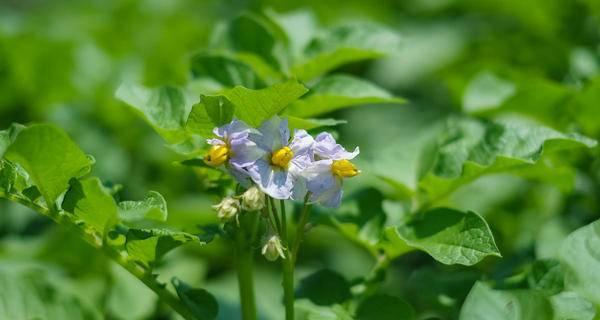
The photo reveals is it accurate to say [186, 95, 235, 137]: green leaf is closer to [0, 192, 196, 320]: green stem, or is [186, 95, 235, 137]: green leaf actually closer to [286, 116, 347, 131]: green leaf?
[286, 116, 347, 131]: green leaf

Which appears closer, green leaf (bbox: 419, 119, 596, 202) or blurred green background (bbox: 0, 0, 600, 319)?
green leaf (bbox: 419, 119, 596, 202)

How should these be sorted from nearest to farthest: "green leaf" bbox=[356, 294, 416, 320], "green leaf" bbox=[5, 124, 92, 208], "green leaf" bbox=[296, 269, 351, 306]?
"green leaf" bbox=[5, 124, 92, 208]
"green leaf" bbox=[356, 294, 416, 320]
"green leaf" bbox=[296, 269, 351, 306]

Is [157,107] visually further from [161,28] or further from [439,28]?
[439,28]

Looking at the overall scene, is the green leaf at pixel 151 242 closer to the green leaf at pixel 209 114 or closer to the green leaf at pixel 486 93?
the green leaf at pixel 209 114

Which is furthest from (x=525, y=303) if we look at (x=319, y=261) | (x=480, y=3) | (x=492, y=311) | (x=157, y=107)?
(x=480, y=3)

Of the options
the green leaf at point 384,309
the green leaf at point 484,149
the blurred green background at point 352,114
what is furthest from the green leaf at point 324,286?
the green leaf at point 484,149

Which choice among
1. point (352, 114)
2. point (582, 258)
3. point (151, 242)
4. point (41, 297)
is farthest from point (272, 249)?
point (352, 114)

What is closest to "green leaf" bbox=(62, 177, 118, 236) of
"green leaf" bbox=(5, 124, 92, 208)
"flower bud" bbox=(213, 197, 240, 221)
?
"green leaf" bbox=(5, 124, 92, 208)

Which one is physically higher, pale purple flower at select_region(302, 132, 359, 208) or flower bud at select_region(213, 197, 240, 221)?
pale purple flower at select_region(302, 132, 359, 208)
